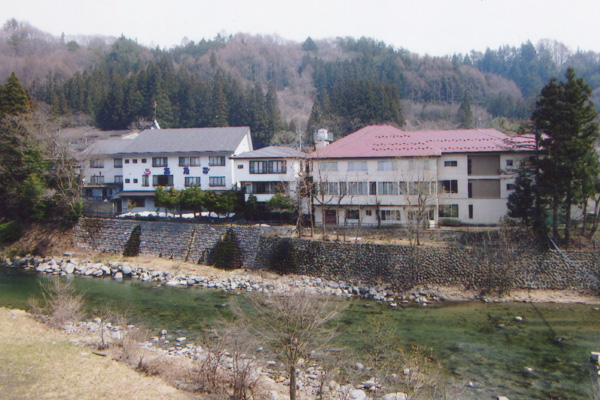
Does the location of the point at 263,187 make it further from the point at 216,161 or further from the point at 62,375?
the point at 62,375

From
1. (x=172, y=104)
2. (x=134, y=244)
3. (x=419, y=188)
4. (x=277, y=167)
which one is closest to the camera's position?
(x=419, y=188)

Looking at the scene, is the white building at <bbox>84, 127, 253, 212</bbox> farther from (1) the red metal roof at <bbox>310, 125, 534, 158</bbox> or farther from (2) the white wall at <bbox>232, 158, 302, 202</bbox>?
(1) the red metal roof at <bbox>310, 125, 534, 158</bbox>

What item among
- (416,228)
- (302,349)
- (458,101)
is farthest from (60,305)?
(458,101)

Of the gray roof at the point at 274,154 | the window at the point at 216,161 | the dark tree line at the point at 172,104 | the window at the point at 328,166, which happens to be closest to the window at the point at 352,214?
the window at the point at 328,166

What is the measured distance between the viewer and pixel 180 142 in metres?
34.5

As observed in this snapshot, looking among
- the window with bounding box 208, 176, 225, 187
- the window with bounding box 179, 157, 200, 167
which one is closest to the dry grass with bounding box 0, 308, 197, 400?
the window with bounding box 208, 176, 225, 187

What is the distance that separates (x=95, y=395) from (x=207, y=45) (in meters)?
98.0

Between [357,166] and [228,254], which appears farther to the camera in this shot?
[357,166]

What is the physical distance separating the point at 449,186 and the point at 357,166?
18.3 ft

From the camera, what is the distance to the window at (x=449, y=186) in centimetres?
2655

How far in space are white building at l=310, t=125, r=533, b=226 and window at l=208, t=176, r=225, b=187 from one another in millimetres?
8013

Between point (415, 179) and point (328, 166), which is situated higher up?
point (328, 166)

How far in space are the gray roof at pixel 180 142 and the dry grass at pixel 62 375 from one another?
20.5 metres

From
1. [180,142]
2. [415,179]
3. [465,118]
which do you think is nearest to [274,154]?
[180,142]
